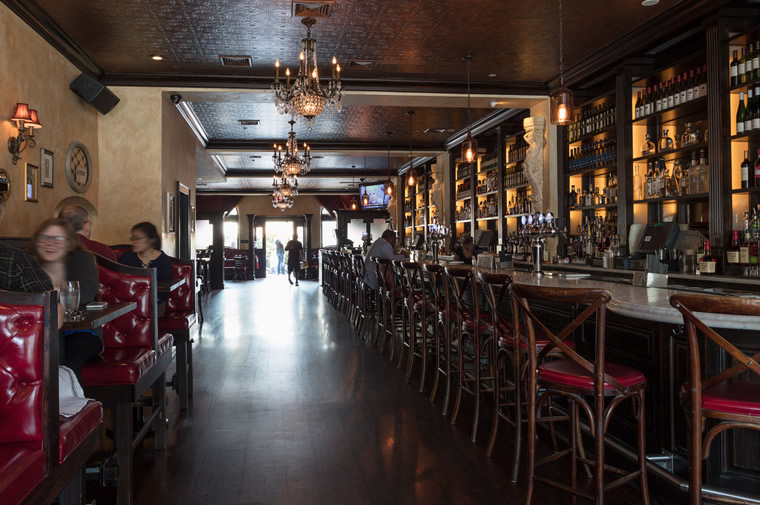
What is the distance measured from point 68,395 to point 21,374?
423mm

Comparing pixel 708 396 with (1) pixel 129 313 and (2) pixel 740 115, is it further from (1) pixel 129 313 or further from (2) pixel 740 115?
(2) pixel 740 115

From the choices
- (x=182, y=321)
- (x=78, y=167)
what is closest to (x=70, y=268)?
(x=182, y=321)

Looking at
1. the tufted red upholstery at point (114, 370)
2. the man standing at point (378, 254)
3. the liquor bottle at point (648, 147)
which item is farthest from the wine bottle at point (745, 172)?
the tufted red upholstery at point (114, 370)

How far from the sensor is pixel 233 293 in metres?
14.4

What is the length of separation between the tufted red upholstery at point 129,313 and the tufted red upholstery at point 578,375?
2173 millimetres

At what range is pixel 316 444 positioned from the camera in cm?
343

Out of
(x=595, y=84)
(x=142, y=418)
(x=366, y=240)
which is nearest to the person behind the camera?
(x=142, y=418)

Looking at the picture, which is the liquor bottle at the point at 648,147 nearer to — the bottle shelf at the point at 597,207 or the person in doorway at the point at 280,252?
the bottle shelf at the point at 597,207

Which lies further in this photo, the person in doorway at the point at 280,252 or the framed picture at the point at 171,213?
the person in doorway at the point at 280,252

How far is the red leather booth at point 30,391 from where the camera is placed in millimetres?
1636

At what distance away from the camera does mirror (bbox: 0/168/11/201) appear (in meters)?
4.61

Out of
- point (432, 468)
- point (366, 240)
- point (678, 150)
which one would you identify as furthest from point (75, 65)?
point (366, 240)

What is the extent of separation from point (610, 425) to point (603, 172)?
173 inches

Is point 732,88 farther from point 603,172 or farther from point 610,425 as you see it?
point 610,425
